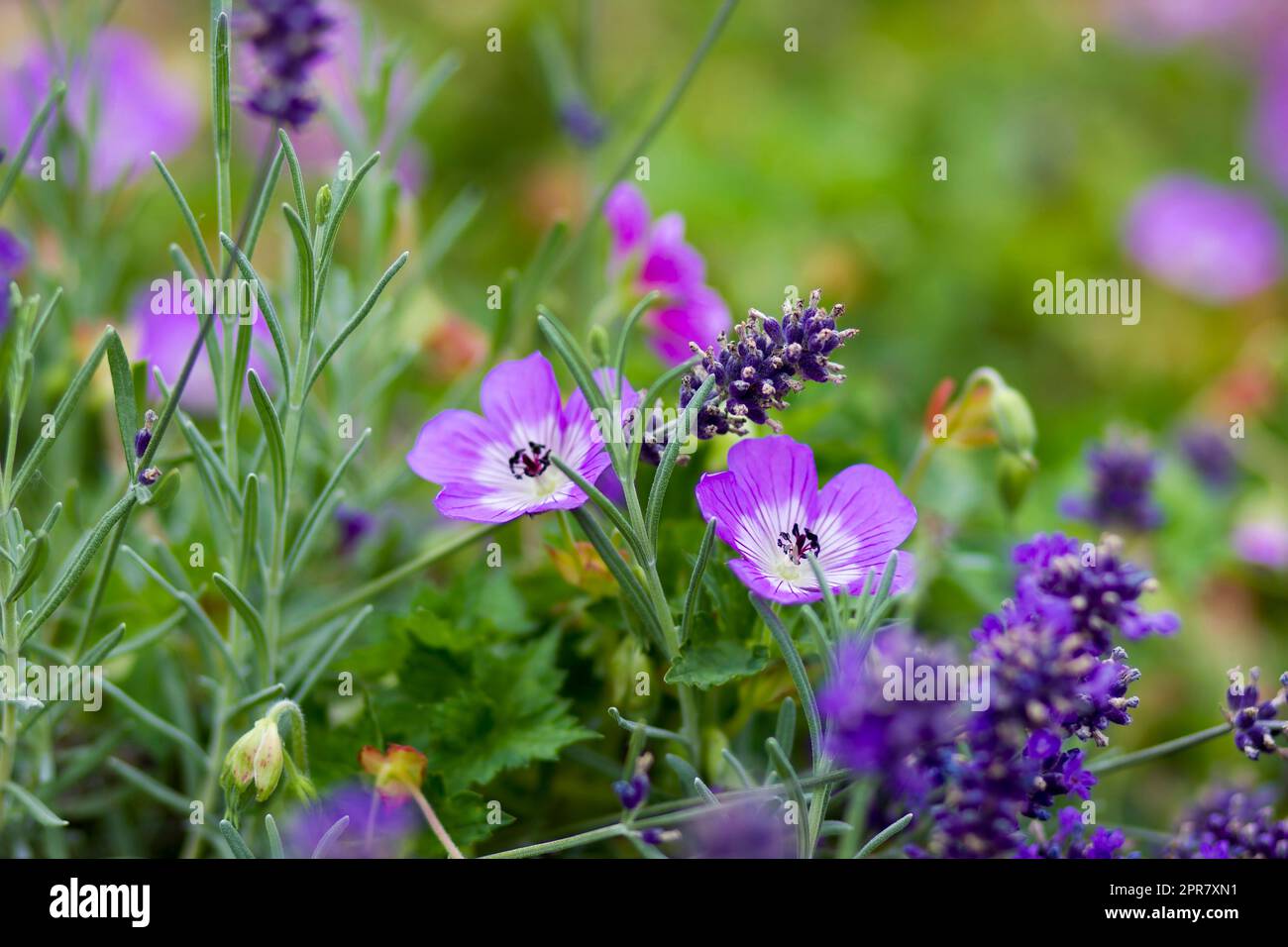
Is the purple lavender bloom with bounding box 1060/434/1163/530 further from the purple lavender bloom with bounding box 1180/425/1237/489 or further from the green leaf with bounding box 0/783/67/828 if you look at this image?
the green leaf with bounding box 0/783/67/828

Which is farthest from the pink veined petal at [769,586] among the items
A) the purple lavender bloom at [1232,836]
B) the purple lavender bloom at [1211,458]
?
the purple lavender bloom at [1211,458]

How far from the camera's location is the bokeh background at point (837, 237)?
75 cm

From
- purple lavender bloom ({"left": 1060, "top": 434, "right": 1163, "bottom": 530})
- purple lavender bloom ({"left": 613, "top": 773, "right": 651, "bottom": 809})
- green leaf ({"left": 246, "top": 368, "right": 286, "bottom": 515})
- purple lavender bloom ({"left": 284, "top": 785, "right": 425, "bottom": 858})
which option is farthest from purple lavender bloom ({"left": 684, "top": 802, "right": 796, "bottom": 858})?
purple lavender bloom ({"left": 1060, "top": 434, "right": 1163, "bottom": 530})

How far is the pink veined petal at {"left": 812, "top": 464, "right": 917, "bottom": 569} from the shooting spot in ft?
1.72

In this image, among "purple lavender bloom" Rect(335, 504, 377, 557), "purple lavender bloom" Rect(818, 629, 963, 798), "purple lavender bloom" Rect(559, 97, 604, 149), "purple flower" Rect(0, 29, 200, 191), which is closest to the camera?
"purple lavender bloom" Rect(818, 629, 963, 798)

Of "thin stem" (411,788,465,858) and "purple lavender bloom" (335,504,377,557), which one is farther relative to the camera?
"purple lavender bloom" (335,504,377,557)

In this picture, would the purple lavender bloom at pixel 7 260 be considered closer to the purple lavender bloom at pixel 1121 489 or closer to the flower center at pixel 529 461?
the flower center at pixel 529 461

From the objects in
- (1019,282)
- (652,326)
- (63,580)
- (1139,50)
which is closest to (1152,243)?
(1019,282)

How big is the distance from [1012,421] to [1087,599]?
6.6 inches

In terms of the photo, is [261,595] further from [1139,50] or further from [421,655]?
[1139,50]

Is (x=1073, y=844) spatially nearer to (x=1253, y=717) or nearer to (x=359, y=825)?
(x=1253, y=717)

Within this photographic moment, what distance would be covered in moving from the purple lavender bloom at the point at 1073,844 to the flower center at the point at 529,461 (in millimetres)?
265

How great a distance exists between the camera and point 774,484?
1.73 ft
